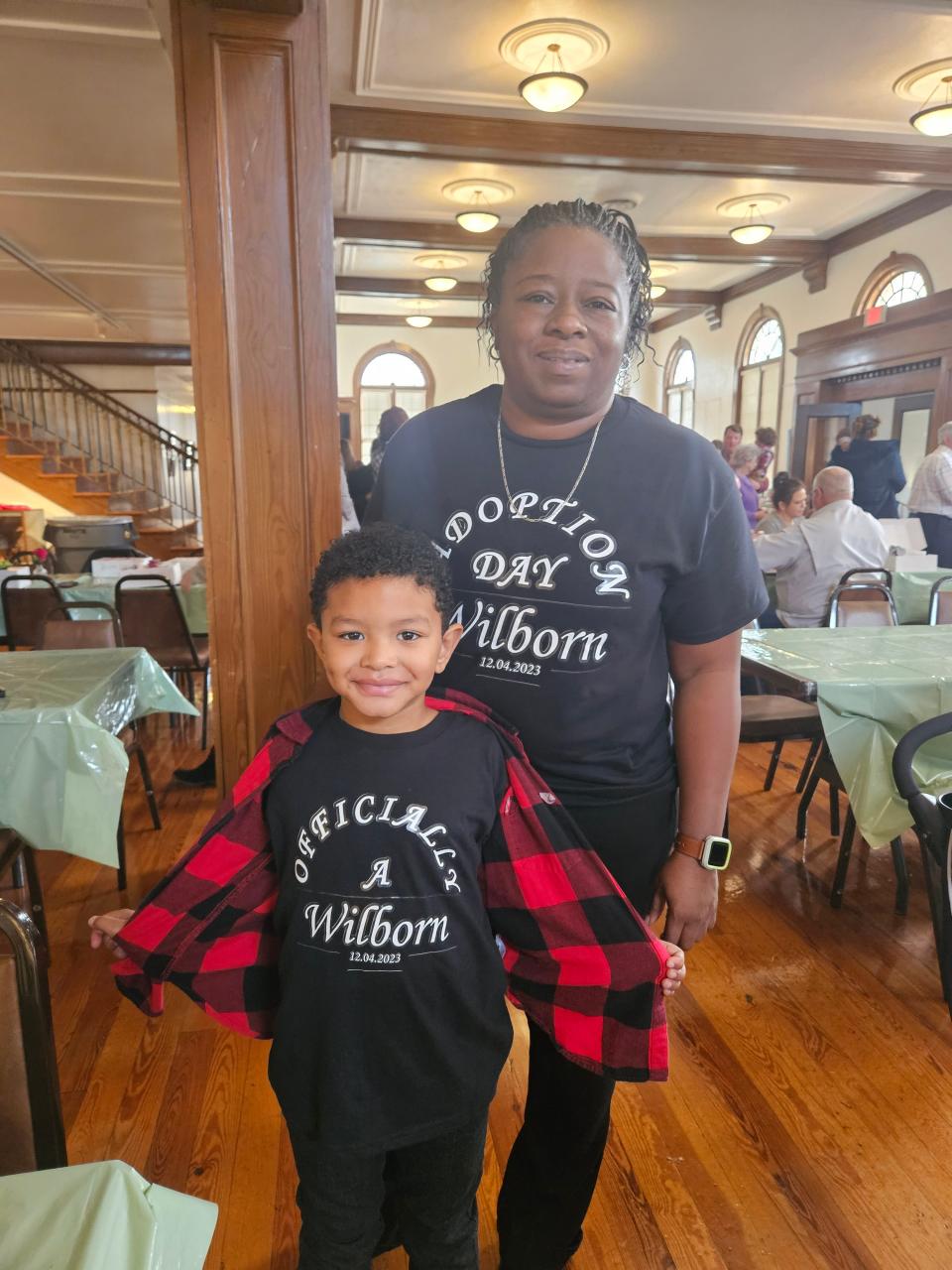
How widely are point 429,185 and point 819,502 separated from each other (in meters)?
3.88

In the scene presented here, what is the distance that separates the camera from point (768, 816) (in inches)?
123

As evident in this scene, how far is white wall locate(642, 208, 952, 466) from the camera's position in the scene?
6055 mm

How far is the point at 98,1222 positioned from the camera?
1.79 ft

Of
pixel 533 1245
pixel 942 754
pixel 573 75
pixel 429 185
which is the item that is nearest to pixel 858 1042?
pixel 942 754

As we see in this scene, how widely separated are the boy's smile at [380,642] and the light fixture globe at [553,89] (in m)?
3.88

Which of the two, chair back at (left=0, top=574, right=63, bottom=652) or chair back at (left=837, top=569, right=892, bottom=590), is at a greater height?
chair back at (left=837, top=569, right=892, bottom=590)

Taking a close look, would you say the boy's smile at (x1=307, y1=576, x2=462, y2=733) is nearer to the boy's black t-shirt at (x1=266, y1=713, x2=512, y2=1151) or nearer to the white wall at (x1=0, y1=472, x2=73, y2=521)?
the boy's black t-shirt at (x1=266, y1=713, x2=512, y2=1151)

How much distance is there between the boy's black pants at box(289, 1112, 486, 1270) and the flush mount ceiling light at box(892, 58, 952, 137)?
16.6 feet

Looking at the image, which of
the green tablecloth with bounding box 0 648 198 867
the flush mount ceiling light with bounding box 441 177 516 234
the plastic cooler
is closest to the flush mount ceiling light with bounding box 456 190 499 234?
the flush mount ceiling light with bounding box 441 177 516 234

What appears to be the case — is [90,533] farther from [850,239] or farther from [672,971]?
[672,971]

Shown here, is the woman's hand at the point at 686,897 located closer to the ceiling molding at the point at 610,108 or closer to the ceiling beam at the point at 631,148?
the ceiling molding at the point at 610,108

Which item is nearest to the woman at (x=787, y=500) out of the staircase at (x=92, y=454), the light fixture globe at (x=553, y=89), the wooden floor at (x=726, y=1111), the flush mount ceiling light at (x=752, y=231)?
the light fixture globe at (x=553, y=89)

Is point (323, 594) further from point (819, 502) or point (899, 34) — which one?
point (899, 34)

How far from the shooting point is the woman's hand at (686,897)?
1.09m
